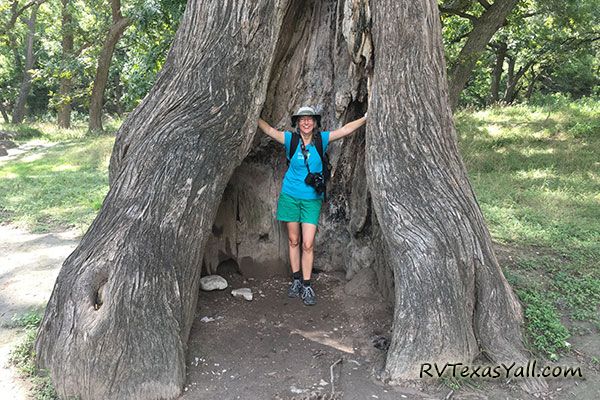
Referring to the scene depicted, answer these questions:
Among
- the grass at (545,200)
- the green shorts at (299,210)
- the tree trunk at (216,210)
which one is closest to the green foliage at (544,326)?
the grass at (545,200)

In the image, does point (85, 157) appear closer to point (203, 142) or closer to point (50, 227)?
point (50, 227)

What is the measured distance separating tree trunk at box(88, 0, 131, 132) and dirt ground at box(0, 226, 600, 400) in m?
12.4

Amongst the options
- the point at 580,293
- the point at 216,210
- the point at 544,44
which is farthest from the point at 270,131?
the point at 544,44

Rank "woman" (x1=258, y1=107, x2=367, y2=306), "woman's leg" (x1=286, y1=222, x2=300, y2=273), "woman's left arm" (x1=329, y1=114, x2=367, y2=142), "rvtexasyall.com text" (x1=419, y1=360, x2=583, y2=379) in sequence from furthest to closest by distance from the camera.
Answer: "woman's leg" (x1=286, y1=222, x2=300, y2=273) < "woman" (x1=258, y1=107, x2=367, y2=306) < "woman's left arm" (x1=329, y1=114, x2=367, y2=142) < "rvtexasyall.com text" (x1=419, y1=360, x2=583, y2=379)

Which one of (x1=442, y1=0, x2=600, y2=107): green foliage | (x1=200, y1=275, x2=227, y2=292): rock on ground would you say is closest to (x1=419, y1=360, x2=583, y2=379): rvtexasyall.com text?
(x1=200, y1=275, x2=227, y2=292): rock on ground

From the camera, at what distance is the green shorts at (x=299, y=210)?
4.77 meters

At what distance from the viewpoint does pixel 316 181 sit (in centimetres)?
465

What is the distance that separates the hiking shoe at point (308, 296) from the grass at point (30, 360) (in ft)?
7.36

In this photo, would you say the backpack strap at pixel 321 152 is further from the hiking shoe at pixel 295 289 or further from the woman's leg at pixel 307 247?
the hiking shoe at pixel 295 289

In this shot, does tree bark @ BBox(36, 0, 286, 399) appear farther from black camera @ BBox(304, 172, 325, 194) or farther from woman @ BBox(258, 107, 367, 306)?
black camera @ BBox(304, 172, 325, 194)

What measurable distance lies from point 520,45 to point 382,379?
2084cm

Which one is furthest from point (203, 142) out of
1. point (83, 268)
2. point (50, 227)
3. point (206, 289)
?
point (50, 227)

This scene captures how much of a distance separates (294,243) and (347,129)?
1.24m

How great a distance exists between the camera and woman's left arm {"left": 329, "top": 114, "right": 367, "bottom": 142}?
14.6ft
